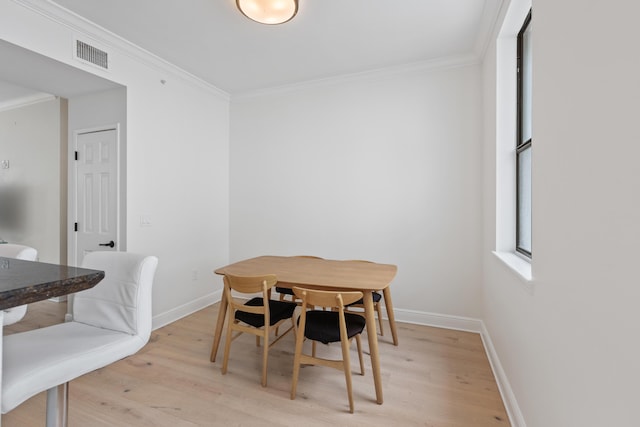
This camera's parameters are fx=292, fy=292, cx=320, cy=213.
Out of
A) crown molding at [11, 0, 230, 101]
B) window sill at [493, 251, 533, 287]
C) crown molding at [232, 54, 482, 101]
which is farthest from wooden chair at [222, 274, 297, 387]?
crown molding at [232, 54, 482, 101]

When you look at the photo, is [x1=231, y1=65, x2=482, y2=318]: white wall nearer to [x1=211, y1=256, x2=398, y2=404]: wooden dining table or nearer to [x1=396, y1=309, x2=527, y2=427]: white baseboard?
[x1=396, y1=309, x2=527, y2=427]: white baseboard

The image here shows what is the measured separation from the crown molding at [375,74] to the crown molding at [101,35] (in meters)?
0.87

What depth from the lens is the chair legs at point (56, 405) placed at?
1.17 metres

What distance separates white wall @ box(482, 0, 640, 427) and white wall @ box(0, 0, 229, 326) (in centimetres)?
328

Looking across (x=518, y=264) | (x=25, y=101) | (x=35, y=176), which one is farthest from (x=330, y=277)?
(x=25, y=101)

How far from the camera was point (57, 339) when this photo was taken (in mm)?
1183

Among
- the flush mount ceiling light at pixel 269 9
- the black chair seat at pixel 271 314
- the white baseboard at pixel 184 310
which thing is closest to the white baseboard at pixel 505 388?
the black chair seat at pixel 271 314

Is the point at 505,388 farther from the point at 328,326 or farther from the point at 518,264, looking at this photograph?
the point at 328,326

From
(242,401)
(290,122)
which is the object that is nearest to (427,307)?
(242,401)

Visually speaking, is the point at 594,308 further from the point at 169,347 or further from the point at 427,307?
the point at 169,347

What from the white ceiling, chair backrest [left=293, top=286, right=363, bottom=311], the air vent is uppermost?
the white ceiling

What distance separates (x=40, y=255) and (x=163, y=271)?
2.03 meters

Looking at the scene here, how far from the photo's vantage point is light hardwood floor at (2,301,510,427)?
70.1 inches

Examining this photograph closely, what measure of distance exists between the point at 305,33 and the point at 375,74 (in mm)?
1058
